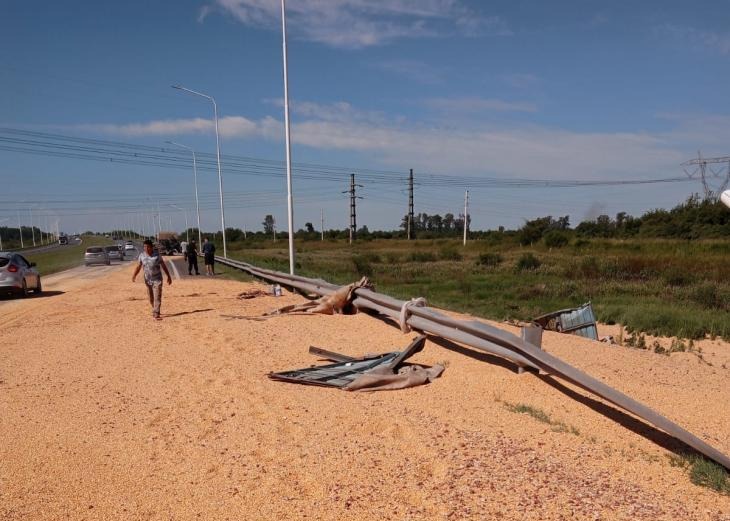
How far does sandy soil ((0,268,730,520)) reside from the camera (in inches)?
131

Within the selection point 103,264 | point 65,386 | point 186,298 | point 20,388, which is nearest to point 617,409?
point 65,386


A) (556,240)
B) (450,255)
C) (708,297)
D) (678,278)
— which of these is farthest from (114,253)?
(708,297)

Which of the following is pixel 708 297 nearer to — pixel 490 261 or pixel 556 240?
pixel 490 261

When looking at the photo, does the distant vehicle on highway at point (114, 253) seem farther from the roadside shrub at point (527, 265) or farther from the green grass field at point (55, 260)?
the roadside shrub at point (527, 265)

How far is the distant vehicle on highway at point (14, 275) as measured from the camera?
18812 mm

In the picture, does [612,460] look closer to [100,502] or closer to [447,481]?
[447,481]

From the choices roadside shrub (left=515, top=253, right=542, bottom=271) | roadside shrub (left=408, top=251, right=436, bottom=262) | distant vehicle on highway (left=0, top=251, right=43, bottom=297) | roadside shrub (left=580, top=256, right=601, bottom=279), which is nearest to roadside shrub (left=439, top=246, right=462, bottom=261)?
roadside shrub (left=408, top=251, right=436, bottom=262)

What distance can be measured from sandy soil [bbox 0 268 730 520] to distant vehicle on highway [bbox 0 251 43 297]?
1321 centimetres

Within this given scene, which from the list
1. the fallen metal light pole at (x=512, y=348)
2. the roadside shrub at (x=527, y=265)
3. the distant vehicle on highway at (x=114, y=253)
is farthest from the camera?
the distant vehicle on highway at (x=114, y=253)

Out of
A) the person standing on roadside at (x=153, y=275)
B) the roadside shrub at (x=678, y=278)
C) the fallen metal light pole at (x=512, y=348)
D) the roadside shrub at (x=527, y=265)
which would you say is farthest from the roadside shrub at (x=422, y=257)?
the fallen metal light pole at (x=512, y=348)

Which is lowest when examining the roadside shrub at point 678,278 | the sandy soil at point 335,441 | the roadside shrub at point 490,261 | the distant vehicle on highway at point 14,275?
the roadside shrub at point 490,261

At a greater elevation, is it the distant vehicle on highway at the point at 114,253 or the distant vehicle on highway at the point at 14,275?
the distant vehicle on highway at the point at 14,275

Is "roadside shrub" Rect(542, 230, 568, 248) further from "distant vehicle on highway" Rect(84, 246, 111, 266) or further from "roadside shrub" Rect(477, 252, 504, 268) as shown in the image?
Answer: "distant vehicle on highway" Rect(84, 246, 111, 266)

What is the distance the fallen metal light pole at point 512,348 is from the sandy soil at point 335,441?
0.73 feet
